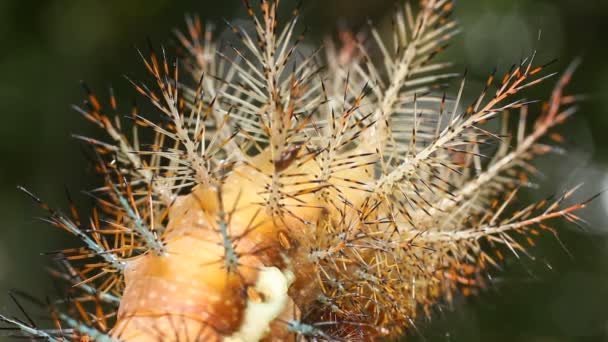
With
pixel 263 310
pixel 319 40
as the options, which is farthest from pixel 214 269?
pixel 319 40

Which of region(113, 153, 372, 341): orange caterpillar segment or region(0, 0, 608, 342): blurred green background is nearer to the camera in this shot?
region(113, 153, 372, 341): orange caterpillar segment

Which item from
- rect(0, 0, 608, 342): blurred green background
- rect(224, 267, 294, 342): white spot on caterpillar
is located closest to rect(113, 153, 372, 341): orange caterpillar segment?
rect(224, 267, 294, 342): white spot on caterpillar

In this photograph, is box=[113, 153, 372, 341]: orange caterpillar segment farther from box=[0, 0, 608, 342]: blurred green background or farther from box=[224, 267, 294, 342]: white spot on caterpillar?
box=[0, 0, 608, 342]: blurred green background

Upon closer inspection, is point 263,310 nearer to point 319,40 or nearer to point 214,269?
point 214,269

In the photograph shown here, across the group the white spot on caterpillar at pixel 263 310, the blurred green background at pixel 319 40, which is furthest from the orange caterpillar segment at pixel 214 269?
the blurred green background at pixel 319 40

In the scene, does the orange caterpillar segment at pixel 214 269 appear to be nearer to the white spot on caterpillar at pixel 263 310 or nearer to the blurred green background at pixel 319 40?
the white spot on caterpillar at pixel 263 310

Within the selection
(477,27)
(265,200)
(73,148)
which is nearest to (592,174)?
(477,27)

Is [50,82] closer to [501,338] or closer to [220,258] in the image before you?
[501,338]

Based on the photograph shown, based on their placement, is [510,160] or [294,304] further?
[510,160]
